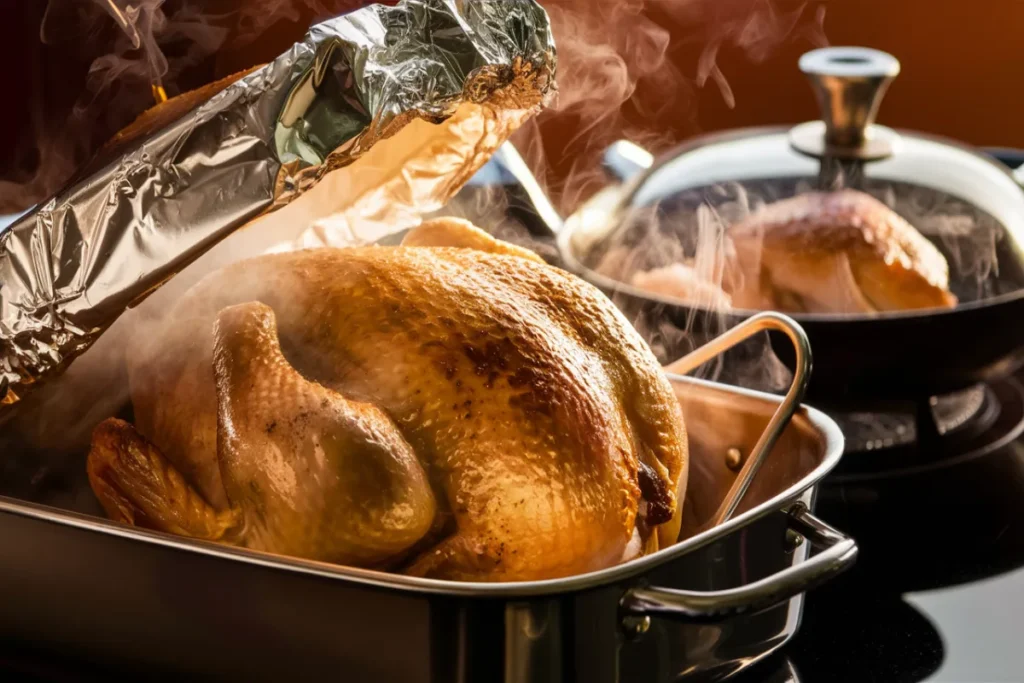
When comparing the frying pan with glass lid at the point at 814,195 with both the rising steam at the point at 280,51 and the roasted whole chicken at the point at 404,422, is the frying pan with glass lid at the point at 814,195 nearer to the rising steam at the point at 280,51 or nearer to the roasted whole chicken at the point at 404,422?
the roasted whole chicken at the point at 404,422

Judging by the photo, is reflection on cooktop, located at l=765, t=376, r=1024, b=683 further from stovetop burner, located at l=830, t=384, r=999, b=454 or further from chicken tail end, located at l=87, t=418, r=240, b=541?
chicken tail end, located at l=87, t=418, r=240, b=541

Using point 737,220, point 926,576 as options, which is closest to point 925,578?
point 926,576

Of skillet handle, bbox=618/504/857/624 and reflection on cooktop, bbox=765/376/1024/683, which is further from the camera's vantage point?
reflection on cooktop, bbox=765/376/1024/683

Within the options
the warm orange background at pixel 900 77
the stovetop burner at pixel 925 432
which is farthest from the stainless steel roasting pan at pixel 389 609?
the warm orange background at pixel 900 77

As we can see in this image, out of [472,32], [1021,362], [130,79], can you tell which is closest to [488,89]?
[472,32]

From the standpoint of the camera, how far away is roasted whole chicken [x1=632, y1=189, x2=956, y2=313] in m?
1.28

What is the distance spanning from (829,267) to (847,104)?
22cm

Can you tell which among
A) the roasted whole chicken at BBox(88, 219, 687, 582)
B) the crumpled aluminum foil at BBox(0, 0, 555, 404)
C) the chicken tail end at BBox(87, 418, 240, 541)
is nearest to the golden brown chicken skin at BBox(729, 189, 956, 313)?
the roasted whole chicken at BBox(88, 219, 687, 582)

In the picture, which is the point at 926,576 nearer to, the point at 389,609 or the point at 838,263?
the point at 838,263

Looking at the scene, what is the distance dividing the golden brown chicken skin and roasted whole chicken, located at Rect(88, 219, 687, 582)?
51 centimetres

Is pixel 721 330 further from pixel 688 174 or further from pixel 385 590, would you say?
pixel 385 590

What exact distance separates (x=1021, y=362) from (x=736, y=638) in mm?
619

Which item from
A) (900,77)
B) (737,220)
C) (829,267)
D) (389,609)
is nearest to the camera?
(389,609)

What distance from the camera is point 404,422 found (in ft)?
2.40
